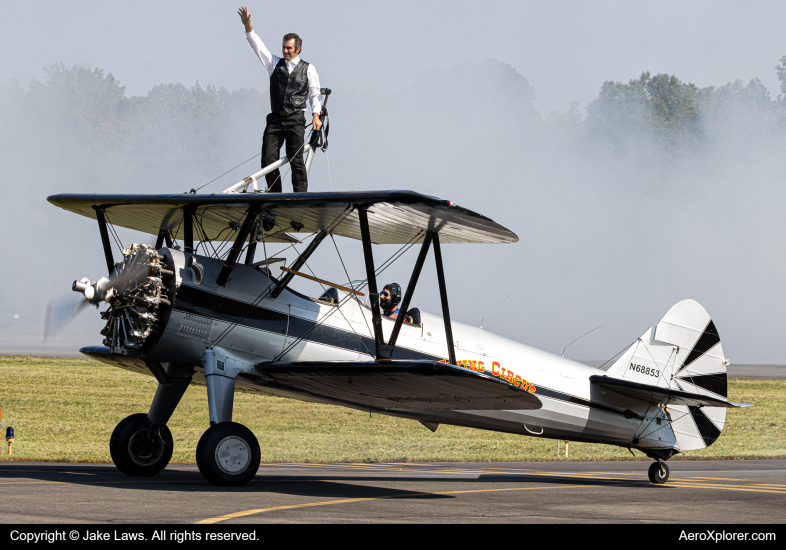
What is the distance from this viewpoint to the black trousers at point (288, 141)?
11859mm

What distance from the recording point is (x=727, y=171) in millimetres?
58312

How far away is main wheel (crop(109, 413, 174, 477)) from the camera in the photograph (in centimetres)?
1140

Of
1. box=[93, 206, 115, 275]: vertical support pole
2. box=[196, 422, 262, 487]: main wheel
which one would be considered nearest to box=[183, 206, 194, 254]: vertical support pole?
box=[93, 206, 115, 275]: vertical support pole

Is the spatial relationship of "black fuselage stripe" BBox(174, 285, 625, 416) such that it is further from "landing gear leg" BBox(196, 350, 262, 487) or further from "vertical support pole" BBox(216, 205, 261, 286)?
"landing gear leg" BBox(196, 350, 262, 487)

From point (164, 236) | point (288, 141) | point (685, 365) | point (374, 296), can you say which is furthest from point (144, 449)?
point (685, 365)

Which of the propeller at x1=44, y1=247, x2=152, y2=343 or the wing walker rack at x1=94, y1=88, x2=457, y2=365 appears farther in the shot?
the wing walker rack at x1=94, y1=88, x2=457, y2=365

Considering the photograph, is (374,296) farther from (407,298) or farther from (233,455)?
(233,455)

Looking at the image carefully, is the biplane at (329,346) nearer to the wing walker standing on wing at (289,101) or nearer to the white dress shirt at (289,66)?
the wing walker standing on wing at (289,101)

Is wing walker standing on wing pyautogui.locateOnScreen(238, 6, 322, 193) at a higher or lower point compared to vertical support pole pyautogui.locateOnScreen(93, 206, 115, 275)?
higher

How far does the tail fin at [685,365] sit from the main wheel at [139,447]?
7.12 m

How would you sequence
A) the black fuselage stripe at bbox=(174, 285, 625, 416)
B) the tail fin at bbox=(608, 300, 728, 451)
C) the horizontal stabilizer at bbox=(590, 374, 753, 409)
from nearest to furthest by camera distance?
1. the black fuselage stripe at bbox=(174, 285, 625, 416)
2. the horizontal stabilizer at bbox=(590, 374, 753, 409)
3. the tail fin at bbox=(608, 300, 728, 451)

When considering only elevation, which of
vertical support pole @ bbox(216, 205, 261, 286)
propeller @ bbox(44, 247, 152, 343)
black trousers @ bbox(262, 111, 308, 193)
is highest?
black trousers @ bbox(262, 111, 308, 193)

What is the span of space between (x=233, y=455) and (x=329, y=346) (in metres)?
2.07
